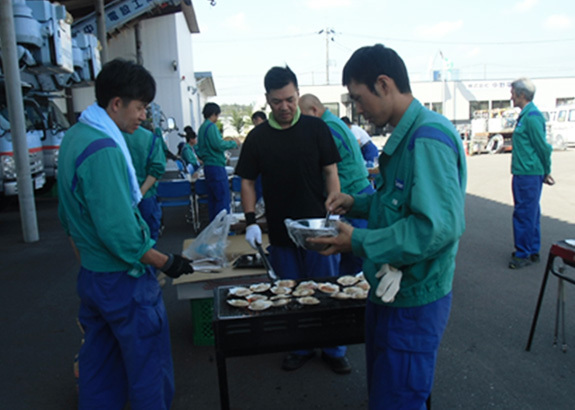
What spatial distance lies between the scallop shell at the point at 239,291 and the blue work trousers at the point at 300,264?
582 millimetres

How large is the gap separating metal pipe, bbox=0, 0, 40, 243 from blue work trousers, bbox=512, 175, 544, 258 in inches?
297

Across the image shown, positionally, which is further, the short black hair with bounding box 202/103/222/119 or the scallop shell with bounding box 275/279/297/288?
the short black hair with bounding box 202/103/222/119

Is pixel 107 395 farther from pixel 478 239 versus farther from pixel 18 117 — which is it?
pixel 18 117

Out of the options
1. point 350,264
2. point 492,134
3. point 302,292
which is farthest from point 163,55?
point 302,292

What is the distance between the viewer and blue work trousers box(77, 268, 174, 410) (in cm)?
211

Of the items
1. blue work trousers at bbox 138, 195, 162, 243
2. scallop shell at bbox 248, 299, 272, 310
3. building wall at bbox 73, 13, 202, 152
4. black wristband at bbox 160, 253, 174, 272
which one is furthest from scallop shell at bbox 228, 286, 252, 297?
building wall at bbox 73, 13, 202, 152

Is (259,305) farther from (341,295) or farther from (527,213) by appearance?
(527,213)

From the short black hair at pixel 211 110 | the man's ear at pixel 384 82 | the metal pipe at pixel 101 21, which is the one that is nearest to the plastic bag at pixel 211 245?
the man's ear at pixel 384 82

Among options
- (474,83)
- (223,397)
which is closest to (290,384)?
(223,397)

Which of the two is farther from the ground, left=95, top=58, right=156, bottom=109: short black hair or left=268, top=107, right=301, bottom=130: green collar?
left=95, top=58, right=156, bottom=109: short black hair

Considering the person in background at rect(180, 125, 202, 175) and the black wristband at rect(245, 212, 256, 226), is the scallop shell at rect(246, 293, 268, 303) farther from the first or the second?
the person in background at rect(180, 125, 202, 175)

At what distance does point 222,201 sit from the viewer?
773 cm

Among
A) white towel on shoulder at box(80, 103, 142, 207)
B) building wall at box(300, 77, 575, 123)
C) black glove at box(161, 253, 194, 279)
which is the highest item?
building wall at box(300, 77, 575, 123)

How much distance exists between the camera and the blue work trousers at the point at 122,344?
211cm
